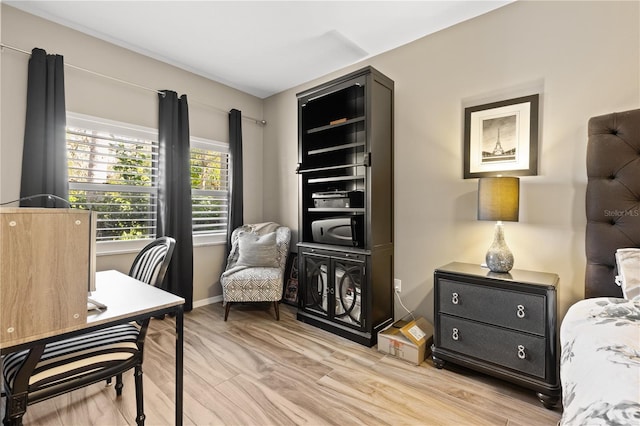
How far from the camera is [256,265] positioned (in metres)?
3.37

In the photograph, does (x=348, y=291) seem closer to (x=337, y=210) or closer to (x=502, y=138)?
(x=337, y=210)

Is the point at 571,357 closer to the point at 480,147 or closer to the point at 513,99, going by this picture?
the point at 480,147

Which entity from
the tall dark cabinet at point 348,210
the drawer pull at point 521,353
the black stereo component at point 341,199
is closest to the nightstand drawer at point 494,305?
the drawer pull at point 521,353

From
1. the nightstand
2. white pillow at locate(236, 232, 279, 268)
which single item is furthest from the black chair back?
the nightstand

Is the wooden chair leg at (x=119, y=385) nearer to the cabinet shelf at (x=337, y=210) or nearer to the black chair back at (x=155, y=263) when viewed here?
the black chair back at (x=155, y=263)

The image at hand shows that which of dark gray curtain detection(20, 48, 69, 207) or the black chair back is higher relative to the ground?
dark gray curtain detection(20, 48, 69, 207)

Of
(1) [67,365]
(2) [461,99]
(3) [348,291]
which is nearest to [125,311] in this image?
(1) [67,365]

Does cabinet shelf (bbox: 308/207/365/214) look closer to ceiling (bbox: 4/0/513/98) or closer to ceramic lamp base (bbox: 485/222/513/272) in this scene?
ceramic lamp base (bbox: 485/222/513/272)

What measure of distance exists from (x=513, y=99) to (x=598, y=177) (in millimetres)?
779

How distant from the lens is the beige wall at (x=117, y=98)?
7.74 ft

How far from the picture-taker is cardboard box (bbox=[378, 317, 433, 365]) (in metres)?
2.29

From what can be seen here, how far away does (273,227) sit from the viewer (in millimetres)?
3795

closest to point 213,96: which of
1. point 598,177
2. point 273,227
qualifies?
point 273,227

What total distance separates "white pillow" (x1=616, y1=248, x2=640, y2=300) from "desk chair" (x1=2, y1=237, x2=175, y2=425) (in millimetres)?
2400
